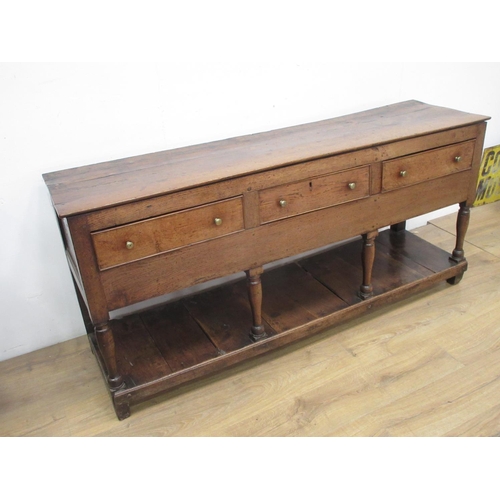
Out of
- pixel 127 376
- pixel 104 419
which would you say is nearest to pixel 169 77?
pixel 127 376

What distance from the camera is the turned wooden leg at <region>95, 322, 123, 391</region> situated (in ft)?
6.25

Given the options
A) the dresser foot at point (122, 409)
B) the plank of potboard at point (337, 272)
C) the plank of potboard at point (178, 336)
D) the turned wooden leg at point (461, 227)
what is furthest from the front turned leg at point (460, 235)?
the dresser foot at point (122, 409)

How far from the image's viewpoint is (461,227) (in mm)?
2588

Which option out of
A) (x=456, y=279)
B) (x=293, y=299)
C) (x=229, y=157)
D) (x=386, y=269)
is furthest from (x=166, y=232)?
(x=456, y=279)

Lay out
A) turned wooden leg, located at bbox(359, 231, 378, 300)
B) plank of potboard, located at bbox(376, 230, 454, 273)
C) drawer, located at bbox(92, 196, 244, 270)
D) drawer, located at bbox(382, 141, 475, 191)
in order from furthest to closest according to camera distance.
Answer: plank of potboard, located at bbox(376, 230, 454, 273) → turned wooden leg, located at bbox(359, 231, 378, 300) → drawer, located at bbox(382, 141, 475, 191) → drawer, located at bbox(92, 196, 244, 270)

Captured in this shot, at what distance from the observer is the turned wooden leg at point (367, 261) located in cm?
233

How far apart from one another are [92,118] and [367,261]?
129 cm

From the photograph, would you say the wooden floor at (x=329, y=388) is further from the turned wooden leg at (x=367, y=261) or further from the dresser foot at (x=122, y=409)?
the turned wooden leg at (x=367, y=261)

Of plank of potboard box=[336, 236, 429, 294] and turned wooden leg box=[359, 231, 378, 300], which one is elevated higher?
turned wooden leg box=[359, 231, 378, 300]

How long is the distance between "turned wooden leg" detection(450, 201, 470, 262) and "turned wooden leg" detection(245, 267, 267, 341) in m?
1.07

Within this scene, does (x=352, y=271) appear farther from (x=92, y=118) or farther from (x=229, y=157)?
(x=92, y=118)

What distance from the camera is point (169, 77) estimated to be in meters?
2.23

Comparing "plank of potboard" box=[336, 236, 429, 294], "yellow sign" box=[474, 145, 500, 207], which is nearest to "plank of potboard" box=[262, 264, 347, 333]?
"plank of potboard" box=[336, 236, 429, 294]

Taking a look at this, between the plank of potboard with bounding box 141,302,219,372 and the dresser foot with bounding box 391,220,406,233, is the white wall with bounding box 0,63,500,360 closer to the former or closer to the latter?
the plank of potboard with bounding box 141,302,219,372
